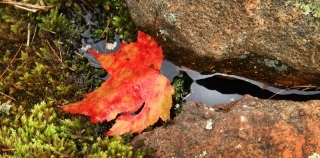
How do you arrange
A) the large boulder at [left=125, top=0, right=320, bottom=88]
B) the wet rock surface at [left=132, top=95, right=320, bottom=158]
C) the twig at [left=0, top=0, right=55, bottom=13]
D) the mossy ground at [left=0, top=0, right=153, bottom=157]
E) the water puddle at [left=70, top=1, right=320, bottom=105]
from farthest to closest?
the twig at [left=0, top=0, right=55, bottom=13]
the water puddle at [left=70, top=1, right=320, bottom=105]
the mossy ground at [left=0, top=0, right=153, bottom=157]
the large boulder at [left=125, top=0, right=320, bottom=88]
the wet rock surface at [left=132, top=95, right=320, bottom=158]

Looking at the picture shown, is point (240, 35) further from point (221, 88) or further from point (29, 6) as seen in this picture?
point (29, 6)

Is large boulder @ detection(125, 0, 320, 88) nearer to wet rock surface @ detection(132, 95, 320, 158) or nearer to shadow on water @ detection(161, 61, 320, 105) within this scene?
shadow on water @ detection(161, 61, 320, 105)

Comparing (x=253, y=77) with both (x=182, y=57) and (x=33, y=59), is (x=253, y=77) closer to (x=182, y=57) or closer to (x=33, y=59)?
(x=182, y=57)

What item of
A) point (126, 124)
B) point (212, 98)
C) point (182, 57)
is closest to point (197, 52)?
point (182, 57)

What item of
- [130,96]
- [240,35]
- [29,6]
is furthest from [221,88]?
[29,6]

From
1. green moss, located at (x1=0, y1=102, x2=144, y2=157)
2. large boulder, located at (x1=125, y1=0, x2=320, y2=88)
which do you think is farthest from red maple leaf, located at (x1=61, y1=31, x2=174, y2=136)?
large boulder, located at (x1=125, y1=0, x2=320, y2=88)
